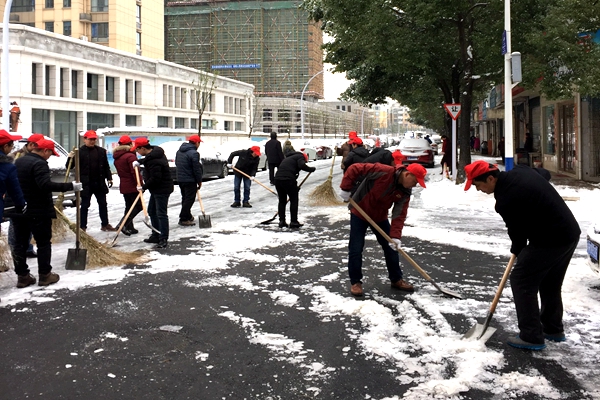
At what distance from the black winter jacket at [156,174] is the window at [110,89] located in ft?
115

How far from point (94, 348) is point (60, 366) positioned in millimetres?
418

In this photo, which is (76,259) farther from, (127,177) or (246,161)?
(246,161)

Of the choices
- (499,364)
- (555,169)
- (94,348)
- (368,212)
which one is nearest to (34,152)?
(94,348)

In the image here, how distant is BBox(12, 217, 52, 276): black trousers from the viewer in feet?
23.0

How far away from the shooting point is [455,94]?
80.1ft

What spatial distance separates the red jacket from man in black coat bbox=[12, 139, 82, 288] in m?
3.32

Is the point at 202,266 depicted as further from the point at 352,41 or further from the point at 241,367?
the point at 352,41

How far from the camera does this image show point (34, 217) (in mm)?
7020

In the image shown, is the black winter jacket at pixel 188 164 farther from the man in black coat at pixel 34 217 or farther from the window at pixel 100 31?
the window at pixel 100 31

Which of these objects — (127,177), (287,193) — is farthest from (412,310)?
(127,177)

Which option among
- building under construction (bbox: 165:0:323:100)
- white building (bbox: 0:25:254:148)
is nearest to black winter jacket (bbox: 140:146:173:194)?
white building (bbox: 0:25:254:148)

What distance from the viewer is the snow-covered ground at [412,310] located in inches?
173

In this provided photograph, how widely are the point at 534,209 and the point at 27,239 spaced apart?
213 inches

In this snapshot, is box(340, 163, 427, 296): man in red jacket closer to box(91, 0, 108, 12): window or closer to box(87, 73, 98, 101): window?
box(87, 73, 98, 101): window
